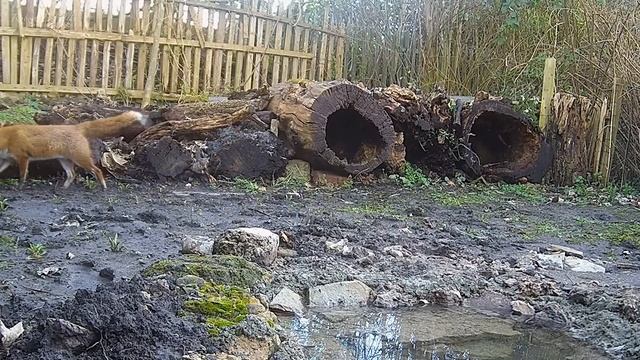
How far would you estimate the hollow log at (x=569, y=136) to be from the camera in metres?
10.3

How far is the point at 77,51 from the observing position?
12203mm

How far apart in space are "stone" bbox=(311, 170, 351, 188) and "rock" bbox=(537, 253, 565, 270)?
366 cm

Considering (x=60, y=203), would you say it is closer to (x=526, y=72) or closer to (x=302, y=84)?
(x=302, y=84)

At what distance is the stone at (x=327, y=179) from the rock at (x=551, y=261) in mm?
3662

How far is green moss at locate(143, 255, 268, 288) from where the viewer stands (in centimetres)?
399

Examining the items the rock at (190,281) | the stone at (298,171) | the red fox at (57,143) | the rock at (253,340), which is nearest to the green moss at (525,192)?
the stone at (298,171)

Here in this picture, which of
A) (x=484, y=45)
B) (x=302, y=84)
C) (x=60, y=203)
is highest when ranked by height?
(x=484, y=45)

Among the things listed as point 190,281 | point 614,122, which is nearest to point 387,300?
point 190,281

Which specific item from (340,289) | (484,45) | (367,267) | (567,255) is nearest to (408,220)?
(567,255)

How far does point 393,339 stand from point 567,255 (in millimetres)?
2630

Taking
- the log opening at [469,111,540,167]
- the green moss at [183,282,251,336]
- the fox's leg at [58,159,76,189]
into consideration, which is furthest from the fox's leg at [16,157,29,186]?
the log opening at [469,111,540,167]

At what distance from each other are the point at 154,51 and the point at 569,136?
22.1 ft

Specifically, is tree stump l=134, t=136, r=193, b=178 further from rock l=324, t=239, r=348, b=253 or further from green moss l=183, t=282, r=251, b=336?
green moss l=183, t=282, r=251, b=336

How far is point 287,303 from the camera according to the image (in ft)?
13.9
